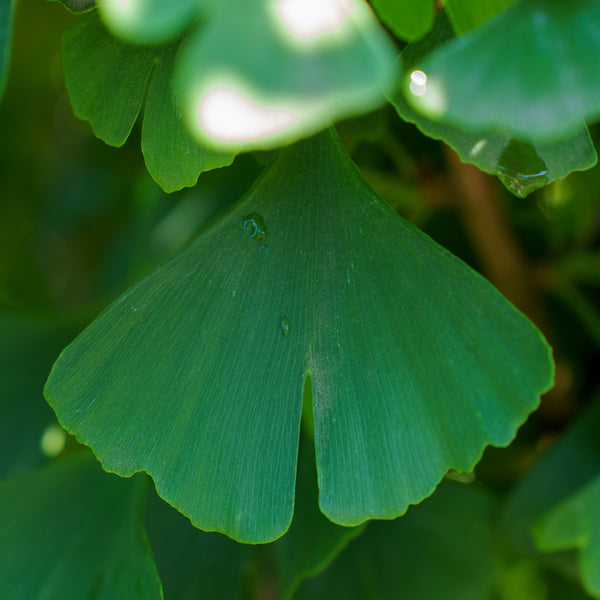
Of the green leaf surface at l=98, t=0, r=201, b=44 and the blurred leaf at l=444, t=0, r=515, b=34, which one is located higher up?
the green leaf surface at l=98, t=0, r=201, b=44

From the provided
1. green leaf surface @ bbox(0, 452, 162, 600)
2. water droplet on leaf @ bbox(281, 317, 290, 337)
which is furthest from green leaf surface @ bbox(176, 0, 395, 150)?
green leaf surface @ bbox(0, 452, 162, 600)

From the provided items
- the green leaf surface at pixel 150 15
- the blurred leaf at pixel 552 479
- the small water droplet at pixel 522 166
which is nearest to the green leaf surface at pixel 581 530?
the blurred leaf at pixel 552 479

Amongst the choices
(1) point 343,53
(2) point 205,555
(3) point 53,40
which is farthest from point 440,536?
(3) point 53,40

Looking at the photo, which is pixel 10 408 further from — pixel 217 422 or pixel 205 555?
pixel 217 422

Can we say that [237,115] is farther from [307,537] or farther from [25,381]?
[25,381]

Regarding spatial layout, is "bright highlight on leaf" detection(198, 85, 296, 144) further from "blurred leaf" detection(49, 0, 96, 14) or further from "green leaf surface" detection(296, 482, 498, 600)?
"green leaf surface" detection(296, 482, 498, 600)

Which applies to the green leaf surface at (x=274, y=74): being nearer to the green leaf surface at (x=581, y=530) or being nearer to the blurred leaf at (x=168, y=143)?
the blurred leaf at (x=168, y=143)
